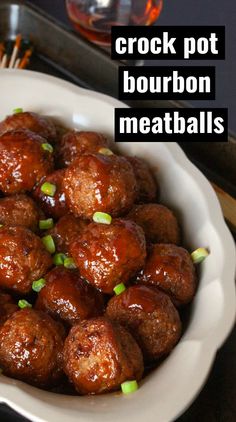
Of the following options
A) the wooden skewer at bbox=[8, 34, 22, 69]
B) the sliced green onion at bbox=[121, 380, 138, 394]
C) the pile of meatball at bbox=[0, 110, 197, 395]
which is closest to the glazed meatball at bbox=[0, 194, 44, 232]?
the pile of meatball at bbox=[0, 110, 197, 395]

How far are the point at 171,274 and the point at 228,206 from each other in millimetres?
683

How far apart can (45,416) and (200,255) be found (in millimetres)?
750

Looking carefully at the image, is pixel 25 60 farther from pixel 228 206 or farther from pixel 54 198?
pixel 228 206

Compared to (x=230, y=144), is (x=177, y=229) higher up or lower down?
lower down

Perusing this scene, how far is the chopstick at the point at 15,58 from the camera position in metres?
3.05

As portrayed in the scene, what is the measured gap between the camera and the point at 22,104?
2686 mm

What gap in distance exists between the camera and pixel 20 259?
1944 millimetres

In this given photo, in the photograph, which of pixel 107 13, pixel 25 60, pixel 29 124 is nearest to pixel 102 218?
pixel 29 124

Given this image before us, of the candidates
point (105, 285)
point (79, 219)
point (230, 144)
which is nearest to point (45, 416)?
point (105, 285)

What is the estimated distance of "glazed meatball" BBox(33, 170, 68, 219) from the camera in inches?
87.6

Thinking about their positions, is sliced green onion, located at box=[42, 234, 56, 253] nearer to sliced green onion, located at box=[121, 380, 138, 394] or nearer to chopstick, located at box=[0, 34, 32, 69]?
sliced green onion, located at box=[121, 380, 138, 394]

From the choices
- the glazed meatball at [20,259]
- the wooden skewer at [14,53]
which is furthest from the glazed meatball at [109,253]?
the wooden skewer at [14,53]

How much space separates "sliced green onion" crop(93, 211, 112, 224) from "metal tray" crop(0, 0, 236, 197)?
0.87m

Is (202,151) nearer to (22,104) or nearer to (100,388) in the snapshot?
(22,104)
